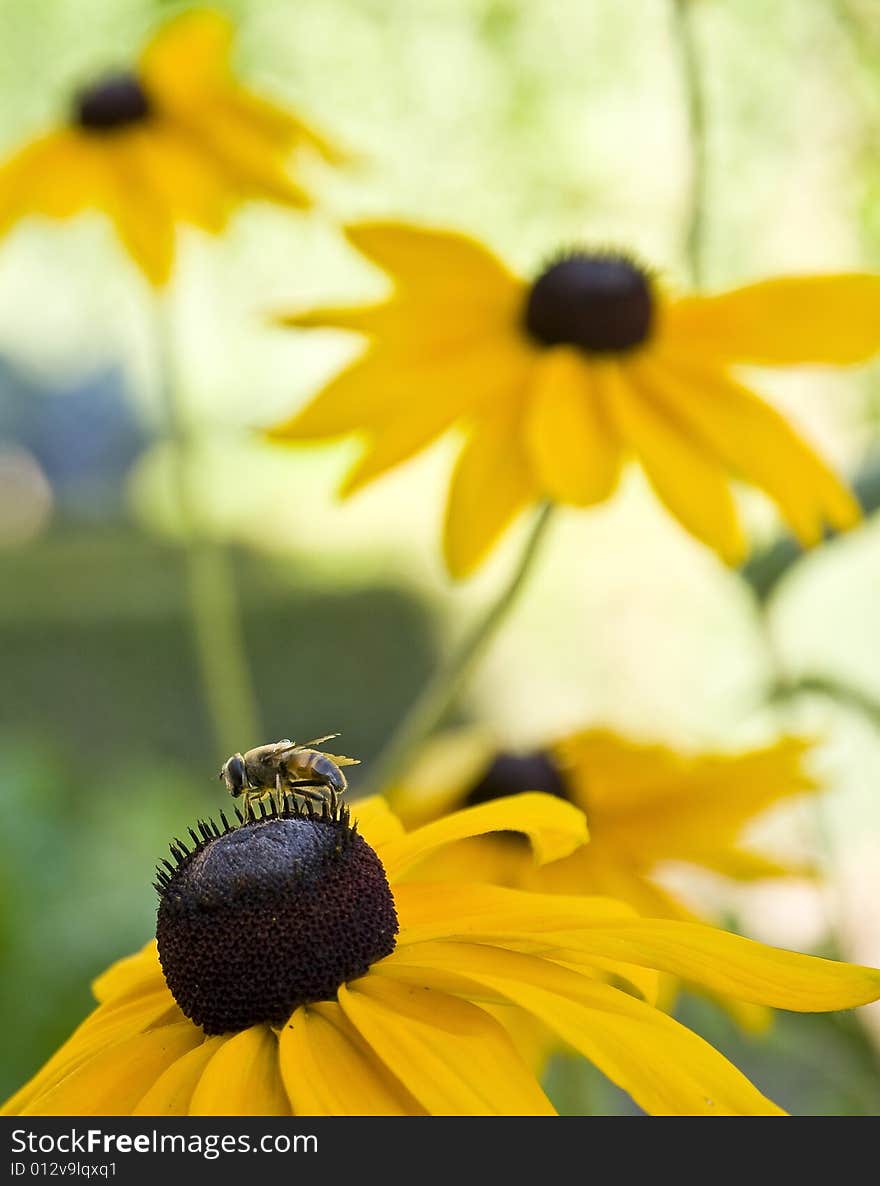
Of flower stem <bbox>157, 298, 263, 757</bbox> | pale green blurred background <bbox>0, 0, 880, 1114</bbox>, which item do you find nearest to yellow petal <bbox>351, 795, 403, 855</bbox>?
flower stem <bbox>157, 298, 263, 757</bbox>

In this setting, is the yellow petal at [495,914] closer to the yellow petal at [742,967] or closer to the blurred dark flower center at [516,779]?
the yellow petal at [742,967]

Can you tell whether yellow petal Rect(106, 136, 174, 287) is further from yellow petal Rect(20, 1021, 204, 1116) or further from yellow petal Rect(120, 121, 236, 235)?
yellow petal Rect(20, 1021, 204, 1116)

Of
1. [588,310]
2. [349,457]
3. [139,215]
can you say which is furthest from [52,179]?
[349,457]

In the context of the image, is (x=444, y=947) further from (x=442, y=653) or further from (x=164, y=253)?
(x=442, y=653)

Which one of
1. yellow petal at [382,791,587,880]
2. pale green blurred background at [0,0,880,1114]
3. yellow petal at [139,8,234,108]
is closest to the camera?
yellow petal at [382,791,587,880]

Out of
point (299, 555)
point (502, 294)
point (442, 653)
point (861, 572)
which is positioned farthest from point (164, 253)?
point (299, 555)

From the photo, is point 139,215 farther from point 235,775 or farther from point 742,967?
point 742,967

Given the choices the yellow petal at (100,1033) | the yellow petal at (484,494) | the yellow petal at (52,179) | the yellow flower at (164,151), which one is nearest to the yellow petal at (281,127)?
the yellow flower at (164,151)
